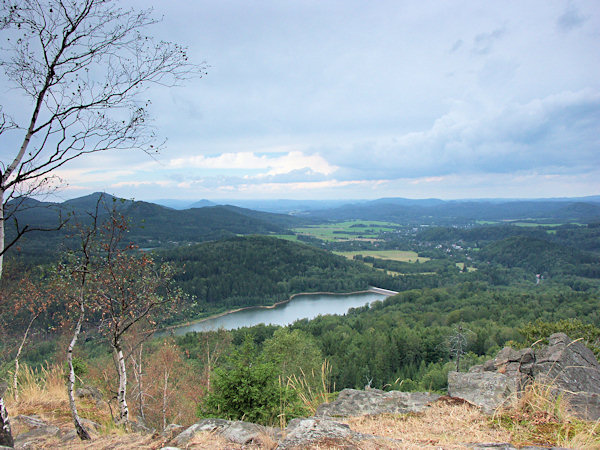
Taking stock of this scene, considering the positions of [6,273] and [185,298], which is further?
[6,273]

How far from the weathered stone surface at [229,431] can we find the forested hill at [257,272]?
238 feet

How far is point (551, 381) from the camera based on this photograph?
163 inches

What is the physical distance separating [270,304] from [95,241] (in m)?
75.0

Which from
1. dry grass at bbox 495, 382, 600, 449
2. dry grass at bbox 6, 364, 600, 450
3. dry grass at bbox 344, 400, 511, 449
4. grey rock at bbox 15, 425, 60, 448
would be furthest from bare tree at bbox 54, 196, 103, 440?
dry grass at bbox 495, 382, 600, 449

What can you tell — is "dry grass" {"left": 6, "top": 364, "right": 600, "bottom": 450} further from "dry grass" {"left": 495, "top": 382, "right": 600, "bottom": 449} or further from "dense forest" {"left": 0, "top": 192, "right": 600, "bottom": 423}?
"dense forest" {"left": 0, "top": 192, "right": 600, "bottom": 423}

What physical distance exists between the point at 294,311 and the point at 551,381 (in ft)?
222

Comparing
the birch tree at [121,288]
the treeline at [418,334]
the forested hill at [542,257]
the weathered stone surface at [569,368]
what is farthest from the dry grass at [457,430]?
the forested hill at [542,257]

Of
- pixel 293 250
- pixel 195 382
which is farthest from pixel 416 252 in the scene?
pixel 195 382

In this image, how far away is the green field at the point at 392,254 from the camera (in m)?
122

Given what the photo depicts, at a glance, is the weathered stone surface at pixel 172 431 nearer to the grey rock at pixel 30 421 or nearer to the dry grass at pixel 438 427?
the dry grass at pixel 438 427

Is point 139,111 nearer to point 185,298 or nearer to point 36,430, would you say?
point 185,298

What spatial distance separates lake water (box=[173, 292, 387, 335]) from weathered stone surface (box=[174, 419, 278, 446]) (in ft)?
177

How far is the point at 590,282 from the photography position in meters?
82.6

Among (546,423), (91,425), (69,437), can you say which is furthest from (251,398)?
(546,423)
